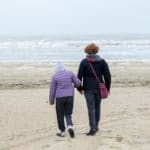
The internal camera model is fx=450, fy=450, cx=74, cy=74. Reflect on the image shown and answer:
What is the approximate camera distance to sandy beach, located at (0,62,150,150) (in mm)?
7375

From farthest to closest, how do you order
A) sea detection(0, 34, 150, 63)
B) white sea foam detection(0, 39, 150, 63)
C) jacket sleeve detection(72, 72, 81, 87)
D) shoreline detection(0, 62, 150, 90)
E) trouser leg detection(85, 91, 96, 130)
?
white sea foam detection(0, 39, 150, 63), sea detection(0, 34, 150, 63), shoreline detection(0, 62, 150, 90), trouser leg detection(85, 91, 96, 130), jacket sleeve detection(72, 72, 81, 87)

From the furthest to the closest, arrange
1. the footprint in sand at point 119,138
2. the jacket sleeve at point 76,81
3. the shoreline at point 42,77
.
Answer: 1. the shoreline at point 42,77
2. the jacket sleeve at point 76,81
3. the footprint in sand at point 119,138

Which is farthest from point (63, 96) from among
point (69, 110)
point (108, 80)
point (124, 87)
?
point (124, 87)

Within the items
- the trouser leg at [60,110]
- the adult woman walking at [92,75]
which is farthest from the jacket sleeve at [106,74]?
the trouser leg at [60,110]

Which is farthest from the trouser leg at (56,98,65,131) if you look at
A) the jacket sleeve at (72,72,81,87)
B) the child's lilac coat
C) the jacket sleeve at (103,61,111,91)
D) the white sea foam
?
the white sea foam

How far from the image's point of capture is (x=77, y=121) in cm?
961

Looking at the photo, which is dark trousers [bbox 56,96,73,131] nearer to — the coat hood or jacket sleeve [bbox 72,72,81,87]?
jacket sleeve [bbox 72,72,81,87]

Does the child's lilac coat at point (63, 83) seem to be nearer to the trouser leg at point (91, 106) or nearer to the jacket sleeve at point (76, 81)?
the jacket sleeve at point (76, 81)

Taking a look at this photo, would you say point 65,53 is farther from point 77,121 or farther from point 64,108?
point 64,108

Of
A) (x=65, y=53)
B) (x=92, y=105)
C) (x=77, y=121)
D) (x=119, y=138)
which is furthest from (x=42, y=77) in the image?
(x=65, y=53)

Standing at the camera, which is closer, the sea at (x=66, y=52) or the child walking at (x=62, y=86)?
the child walking at (x=62, y=86)

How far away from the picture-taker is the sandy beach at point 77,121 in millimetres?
7375

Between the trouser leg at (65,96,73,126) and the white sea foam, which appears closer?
the trouser leg at (65,96,73,126)

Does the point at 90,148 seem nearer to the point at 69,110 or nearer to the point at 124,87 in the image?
the point at 69,110
